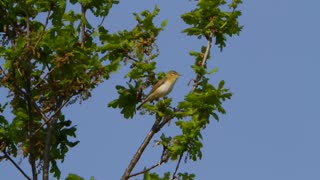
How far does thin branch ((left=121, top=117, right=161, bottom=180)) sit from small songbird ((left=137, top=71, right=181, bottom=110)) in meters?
0.57

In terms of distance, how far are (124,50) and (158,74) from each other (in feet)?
2.68

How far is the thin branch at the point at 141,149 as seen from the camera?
14.3m

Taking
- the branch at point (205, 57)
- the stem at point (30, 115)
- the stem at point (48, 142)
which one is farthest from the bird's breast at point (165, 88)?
the stem at point (30, 115)

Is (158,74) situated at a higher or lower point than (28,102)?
higher

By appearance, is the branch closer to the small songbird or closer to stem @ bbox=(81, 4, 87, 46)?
the small songbird

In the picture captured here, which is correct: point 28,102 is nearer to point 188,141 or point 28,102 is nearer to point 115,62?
point 115,62

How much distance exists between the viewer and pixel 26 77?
1424 centimetres

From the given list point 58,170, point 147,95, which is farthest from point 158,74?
point 58,170

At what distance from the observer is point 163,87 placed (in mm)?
16953

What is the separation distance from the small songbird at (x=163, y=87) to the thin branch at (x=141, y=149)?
1.87 ft

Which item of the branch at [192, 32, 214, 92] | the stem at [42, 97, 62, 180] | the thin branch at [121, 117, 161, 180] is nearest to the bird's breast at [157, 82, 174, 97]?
the branch at [192, 32, 214, 92]

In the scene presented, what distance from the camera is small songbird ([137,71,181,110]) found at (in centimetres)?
1532

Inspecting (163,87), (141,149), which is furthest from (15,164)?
(163,87)

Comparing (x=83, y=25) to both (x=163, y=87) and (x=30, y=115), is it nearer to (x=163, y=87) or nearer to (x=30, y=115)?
(x=163, y=87)
